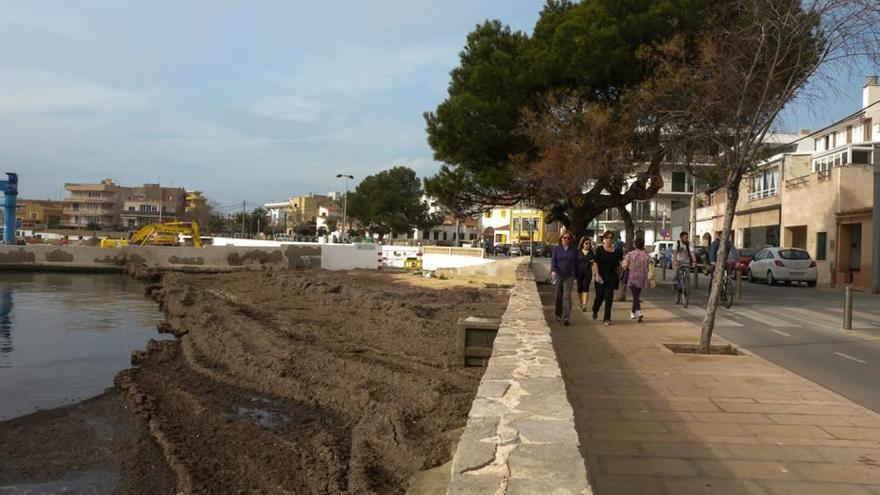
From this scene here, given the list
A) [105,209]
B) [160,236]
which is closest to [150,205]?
[105,209]

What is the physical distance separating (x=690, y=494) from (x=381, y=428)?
3.72 metres

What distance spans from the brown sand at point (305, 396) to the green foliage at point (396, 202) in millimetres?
63971

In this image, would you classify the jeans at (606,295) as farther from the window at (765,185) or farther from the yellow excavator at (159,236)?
the yellow excavator at (159,236)

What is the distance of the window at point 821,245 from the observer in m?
32.1

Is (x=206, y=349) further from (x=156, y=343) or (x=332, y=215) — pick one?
(x=332, y=215)

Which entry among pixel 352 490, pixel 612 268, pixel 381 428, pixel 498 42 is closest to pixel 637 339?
pixel 612 268

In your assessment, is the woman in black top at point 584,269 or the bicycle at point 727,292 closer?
the woman in black top at point 584,269

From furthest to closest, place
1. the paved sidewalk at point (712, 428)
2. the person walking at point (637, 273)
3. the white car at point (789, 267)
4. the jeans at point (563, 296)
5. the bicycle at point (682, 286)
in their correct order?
the white car at point (789, 267), the bicycle at point (682, 286), the person walking at point (637, 273), the jeans at point (563, 296), the paved sidewalk at point (712, 428)

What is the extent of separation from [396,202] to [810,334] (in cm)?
7211

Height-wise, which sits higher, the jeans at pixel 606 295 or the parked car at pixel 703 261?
the parked car at pixel 703 261

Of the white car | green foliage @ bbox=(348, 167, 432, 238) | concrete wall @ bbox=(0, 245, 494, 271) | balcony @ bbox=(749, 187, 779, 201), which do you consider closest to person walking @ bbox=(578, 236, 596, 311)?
the white car

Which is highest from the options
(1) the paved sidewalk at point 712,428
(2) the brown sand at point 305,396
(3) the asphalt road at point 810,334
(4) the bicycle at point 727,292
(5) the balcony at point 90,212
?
(5) the balcony at point 90,212

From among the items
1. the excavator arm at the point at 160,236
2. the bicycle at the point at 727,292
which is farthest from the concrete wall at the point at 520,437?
the excavator arm at the point at 160,236

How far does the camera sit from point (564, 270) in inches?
459
